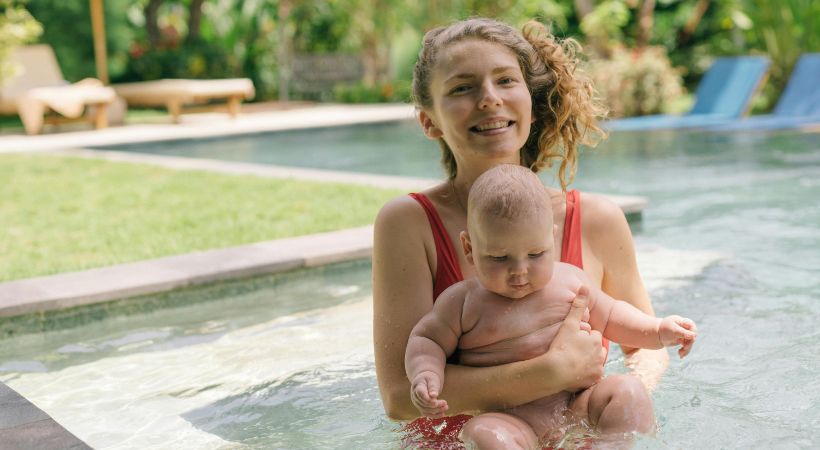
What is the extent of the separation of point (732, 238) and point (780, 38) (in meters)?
10.1

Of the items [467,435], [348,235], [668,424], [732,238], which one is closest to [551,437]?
[467,435]

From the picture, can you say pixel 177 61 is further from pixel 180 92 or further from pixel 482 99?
pixel 482 99

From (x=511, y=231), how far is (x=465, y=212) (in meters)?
0.45

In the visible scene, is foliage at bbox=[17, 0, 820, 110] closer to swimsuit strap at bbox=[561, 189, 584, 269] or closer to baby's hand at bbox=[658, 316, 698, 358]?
swimsuit strap at bbox=[561, 189, 584, 269]

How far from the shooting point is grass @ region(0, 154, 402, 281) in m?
5.95

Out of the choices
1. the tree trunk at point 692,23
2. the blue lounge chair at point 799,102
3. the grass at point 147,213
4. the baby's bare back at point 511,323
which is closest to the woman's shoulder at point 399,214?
the baby's bare back at point 511,323

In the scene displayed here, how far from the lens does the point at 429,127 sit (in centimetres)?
271

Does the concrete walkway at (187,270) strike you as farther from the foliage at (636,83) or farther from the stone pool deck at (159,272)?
the foliage at (636,83)

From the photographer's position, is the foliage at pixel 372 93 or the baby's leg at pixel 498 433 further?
the foliage at pixel 372 93

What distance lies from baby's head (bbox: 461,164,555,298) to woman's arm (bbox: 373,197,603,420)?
171 mm

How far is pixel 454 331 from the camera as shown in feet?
7.80

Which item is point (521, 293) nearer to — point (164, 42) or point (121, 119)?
point (121, 119)

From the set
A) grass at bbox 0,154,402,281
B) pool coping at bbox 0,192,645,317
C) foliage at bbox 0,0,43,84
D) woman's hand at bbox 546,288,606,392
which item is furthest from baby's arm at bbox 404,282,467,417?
foliage at bbox 0,0,43,84

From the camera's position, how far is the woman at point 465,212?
92.0 inches
